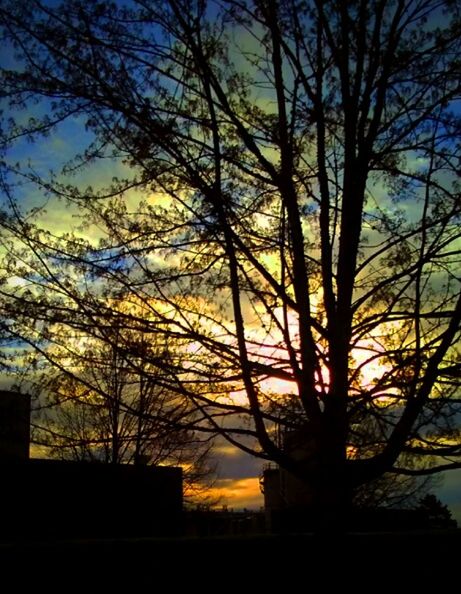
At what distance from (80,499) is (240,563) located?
16.8m

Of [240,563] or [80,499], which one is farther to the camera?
[80,499]

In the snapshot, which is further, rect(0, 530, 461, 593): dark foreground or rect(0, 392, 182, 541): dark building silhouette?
rect(0, 392, 182, 541): dark building silhouette

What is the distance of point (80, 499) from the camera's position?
21109 mm

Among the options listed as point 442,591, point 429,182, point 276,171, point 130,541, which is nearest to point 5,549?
point 130,541

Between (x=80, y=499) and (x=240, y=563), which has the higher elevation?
(x=80, y=499)

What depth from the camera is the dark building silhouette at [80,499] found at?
1980cm

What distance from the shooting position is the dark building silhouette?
779 inches

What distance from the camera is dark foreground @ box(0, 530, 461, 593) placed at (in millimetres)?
4566

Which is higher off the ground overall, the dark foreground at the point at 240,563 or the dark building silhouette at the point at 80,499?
the dark building silhouette at the point at 80,499

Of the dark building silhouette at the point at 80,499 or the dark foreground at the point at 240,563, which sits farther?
the dark building silhouette at the point at 80,499

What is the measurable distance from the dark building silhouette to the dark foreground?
41.7 feet

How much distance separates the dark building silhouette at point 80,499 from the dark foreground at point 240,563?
12700 millimetres

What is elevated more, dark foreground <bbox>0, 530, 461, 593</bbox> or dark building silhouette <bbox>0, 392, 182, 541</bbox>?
dark building silhouette <bbox>0, 392, 182, 541</bbox>

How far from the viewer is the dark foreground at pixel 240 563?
15.0ft
